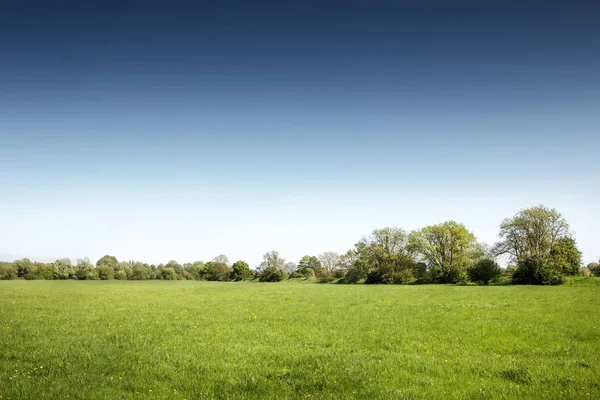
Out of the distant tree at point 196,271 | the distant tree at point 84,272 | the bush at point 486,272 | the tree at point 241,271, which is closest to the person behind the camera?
the bush at point 486,272

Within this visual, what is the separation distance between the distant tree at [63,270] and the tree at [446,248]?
339 ft

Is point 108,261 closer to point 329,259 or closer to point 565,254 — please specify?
point 329,259

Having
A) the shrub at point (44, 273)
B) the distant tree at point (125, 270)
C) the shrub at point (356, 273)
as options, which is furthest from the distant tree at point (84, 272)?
the shrub at point (356, 273)

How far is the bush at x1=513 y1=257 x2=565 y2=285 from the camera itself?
5536cm

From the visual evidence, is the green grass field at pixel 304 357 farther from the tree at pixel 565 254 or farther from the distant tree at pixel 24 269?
the distant tree at pixel 24 269

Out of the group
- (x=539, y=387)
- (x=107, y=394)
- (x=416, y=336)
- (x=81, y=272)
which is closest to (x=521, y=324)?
(x=416, y=336)

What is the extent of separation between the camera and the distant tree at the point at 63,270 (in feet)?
335

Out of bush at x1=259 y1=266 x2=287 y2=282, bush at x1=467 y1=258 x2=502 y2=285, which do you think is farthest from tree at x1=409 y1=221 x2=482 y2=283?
bush at x1=259 y1=266 x2=287 y2=282

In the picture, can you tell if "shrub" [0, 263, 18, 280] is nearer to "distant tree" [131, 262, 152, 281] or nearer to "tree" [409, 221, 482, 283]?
"distant tree" [131, 262, 152, 281]

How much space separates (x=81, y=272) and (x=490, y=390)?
121 metres

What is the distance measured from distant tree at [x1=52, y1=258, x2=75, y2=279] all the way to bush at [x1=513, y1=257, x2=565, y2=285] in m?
120

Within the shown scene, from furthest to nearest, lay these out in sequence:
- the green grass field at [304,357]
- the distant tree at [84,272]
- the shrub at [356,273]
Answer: the distant tree at [84,272] → the shrub at [356,273] → the green grass field at [304,357]

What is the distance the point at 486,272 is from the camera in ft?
212

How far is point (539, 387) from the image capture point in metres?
9.12
